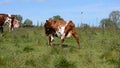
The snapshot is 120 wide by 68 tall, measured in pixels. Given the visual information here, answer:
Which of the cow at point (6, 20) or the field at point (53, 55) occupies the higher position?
the cow at point (6, 20)

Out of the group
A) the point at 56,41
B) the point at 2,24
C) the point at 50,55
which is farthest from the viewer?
the point at 2,24

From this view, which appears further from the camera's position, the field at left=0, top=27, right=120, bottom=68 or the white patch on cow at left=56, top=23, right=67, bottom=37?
the white patch on cow at left=56, top=23, right=67, bottom=37

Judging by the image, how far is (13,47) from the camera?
1808cm

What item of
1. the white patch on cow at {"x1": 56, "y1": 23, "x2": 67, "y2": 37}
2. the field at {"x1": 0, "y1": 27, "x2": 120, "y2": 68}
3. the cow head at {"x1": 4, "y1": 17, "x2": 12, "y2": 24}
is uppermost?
the cow head at {"x1": 4, "y1": 17, "x2": 12, "y2": 24}

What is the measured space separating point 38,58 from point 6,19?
10.2 m

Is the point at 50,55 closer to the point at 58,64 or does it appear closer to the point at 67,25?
the point at 58,64

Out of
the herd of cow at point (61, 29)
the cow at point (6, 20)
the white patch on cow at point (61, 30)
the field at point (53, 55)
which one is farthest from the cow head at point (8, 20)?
the white patch on cow at point (61, 30)

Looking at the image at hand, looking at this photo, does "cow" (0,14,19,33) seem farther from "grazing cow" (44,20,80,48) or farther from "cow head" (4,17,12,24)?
"grazing cow" (44,20,80,48)

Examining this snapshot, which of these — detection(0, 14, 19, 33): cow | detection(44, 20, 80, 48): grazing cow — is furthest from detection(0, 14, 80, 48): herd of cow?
detection(0, 14, 19, 33): cow

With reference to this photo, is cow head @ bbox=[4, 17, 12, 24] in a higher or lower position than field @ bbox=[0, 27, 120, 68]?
higher

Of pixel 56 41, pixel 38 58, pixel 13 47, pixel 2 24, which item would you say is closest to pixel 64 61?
pixel 38 58

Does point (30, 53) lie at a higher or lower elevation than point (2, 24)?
lower

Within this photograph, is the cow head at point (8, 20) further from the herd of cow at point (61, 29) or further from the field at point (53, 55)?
the herd of cow at point (61, 29)

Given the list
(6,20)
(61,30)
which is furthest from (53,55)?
(6,20)
